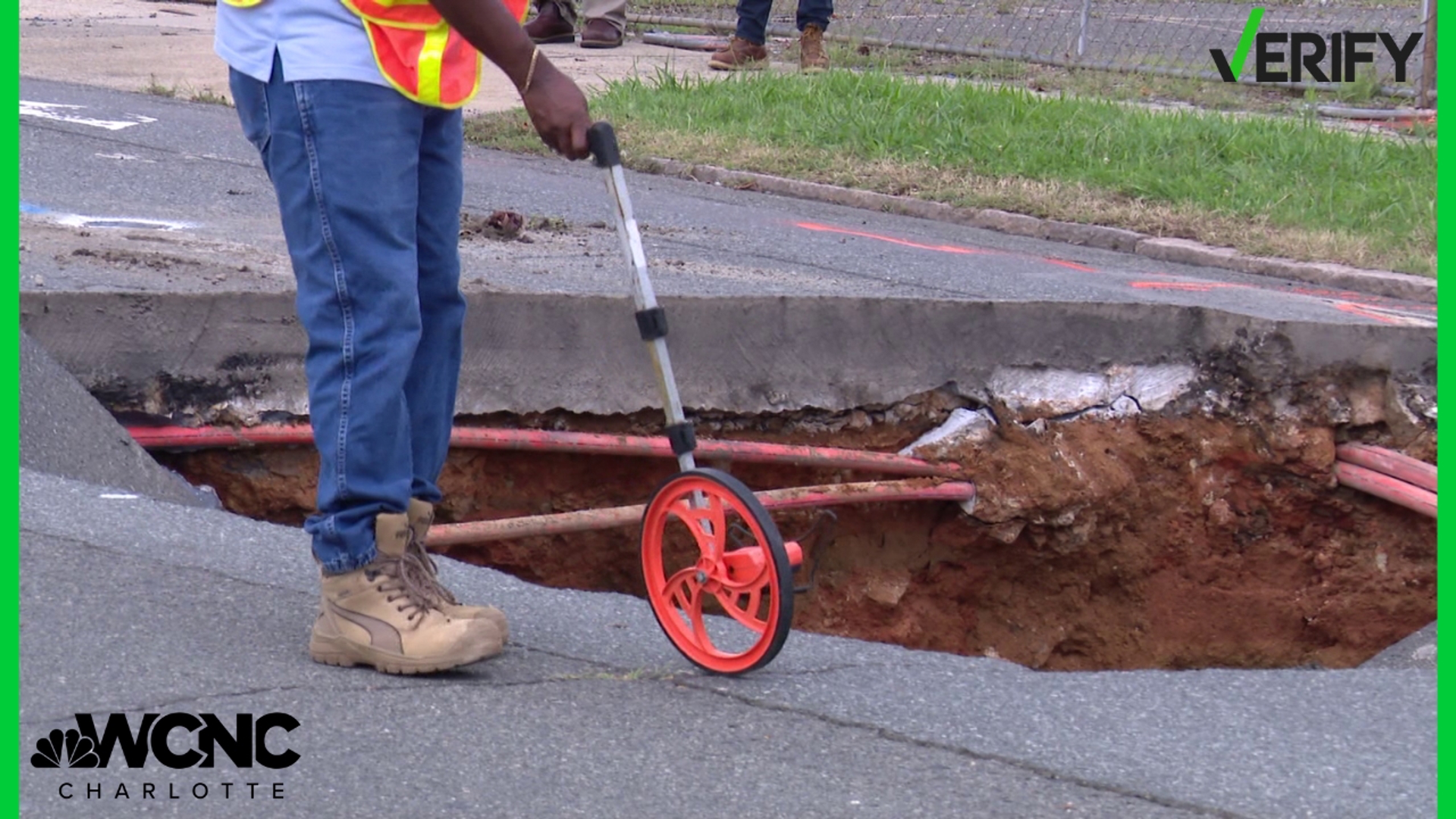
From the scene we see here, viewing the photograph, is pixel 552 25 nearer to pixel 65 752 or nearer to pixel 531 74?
pixel 531 74

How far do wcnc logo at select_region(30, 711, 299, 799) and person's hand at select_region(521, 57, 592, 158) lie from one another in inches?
44.6

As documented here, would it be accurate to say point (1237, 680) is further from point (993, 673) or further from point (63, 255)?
point (63, 255)

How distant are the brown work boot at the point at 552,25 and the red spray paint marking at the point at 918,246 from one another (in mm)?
5370

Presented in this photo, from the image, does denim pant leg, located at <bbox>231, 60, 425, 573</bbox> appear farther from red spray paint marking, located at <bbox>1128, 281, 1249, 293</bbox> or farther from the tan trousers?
the tan trousers

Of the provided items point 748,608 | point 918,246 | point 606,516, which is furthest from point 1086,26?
point 748,608

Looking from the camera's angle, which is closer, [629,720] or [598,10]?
[629,720]

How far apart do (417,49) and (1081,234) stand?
5.47m

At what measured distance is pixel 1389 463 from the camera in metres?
5.99

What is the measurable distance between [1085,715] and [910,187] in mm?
5708

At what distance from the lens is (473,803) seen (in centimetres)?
257

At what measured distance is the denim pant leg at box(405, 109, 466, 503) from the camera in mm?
3094

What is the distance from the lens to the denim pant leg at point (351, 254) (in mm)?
2848

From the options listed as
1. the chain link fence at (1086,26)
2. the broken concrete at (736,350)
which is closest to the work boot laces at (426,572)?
the broken concrete at (736,350)

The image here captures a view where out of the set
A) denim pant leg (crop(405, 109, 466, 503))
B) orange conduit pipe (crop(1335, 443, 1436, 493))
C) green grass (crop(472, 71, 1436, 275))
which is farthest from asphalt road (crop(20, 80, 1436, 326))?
denim pant leg (crop(405, 109, 466, 503))
